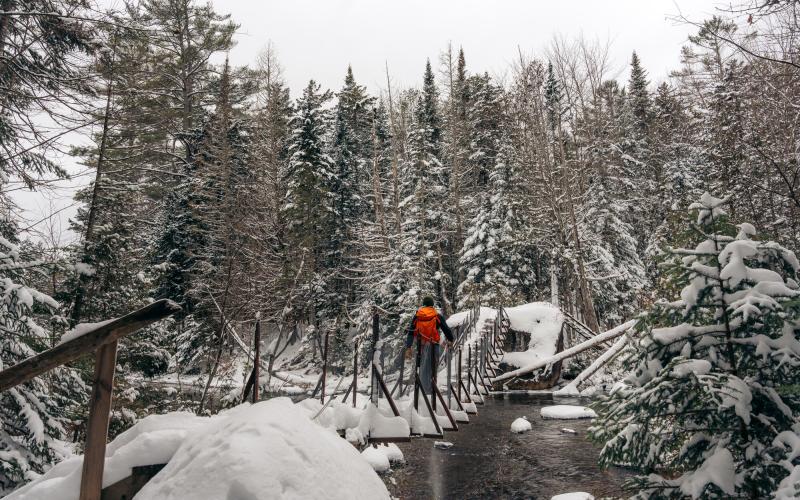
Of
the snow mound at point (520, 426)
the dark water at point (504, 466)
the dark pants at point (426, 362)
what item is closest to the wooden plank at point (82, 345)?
the dark pants at point (426, 362)

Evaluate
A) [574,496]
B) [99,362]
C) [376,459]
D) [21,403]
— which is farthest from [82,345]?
[376,459]

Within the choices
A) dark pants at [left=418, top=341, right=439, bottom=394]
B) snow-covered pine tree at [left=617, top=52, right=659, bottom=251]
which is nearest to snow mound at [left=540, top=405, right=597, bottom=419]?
dark pants at [left=418, top=341, right=439, bottom=394]

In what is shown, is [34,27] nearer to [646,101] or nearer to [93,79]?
[93,79]

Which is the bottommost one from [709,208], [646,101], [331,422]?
[331,422]

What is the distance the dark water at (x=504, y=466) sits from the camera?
7281 mm

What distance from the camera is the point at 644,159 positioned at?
31.9 meters

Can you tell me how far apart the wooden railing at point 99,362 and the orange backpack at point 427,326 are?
5214mm

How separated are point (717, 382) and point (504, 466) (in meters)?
6.41

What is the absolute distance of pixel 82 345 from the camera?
202 cm

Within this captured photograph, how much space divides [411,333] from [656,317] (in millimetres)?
4232

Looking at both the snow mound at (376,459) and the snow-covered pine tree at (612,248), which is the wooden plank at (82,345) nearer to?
the snow mound at (376,459)

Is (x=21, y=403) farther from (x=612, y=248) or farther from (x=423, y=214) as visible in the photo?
(x=612, y=248)

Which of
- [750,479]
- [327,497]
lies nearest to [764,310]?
[750,479]

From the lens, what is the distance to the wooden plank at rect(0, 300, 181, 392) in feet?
6.28
